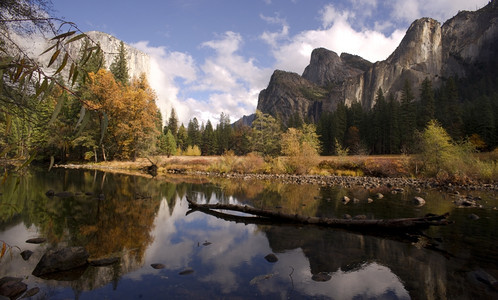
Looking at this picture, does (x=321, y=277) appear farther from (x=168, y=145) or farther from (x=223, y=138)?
(x=223, y=138)

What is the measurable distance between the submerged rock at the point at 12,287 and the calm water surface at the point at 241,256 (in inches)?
6.7

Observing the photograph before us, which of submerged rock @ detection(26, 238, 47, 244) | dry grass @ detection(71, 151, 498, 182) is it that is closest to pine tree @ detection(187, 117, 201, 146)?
dry grass @ detection(71, 151, 498, 182)

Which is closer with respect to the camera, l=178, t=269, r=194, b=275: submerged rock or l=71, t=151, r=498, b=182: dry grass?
l=178, t=269, r=194, b=275: submerged rock

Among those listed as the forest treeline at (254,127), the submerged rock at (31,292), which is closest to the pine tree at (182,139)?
the forest treeline at (254,127)

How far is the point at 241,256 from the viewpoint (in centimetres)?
600

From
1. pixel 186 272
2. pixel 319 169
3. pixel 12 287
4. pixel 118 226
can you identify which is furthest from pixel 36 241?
pixel 319 169

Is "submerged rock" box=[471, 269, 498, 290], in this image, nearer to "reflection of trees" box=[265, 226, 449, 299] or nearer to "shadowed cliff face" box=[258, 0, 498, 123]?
"reflection of trees" box=[265, 226, 449, 299]

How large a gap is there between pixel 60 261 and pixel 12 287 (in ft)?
2.66

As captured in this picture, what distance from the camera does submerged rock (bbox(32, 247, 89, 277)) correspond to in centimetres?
470

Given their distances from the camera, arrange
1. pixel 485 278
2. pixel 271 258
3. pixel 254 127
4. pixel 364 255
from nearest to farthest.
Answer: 1. pixel 485 278
2. pixel 271 258
3. pixel 364 255
4. pixel 254 127

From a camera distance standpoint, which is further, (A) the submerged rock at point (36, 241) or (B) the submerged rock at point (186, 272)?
(A) the submerged rock at point (36, 241)

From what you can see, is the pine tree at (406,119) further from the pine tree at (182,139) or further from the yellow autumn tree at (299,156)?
the pine tree at (182,139)

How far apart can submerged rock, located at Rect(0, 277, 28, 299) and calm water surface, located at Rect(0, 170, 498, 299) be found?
0.17 metres

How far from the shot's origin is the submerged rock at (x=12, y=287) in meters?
3.93
